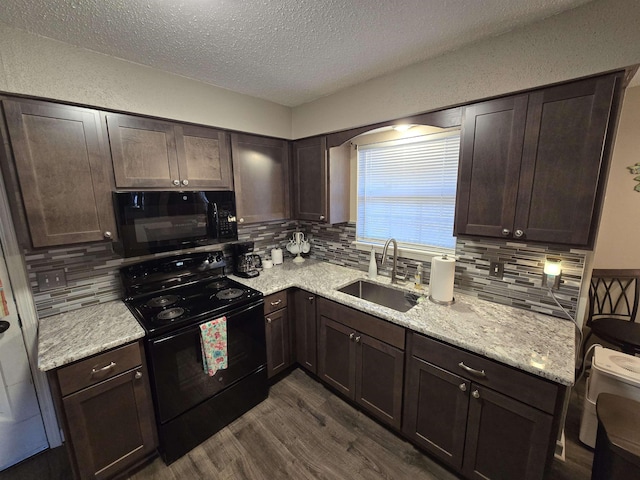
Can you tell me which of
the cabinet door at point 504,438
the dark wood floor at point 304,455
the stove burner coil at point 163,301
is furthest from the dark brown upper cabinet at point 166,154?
the cabinet door at point 504,438

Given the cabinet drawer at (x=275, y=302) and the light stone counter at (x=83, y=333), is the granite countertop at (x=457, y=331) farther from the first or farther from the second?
the cabinet drawer at (x=275, y=302)

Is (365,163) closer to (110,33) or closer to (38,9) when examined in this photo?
(110,33)

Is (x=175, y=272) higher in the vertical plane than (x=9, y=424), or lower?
higher

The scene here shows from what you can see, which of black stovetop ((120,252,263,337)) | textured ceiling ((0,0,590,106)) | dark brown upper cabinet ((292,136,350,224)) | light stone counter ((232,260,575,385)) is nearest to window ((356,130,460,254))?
dark brown upper cabinet ((292,136,350,224))

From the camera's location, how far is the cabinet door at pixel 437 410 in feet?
4.69

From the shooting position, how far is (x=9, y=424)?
1.65 m

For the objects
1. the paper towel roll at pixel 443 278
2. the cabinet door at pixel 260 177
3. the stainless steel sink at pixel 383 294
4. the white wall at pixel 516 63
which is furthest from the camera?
the cabinet door at pixel 260 177

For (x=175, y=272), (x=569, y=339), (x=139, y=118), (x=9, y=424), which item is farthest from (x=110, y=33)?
(x=569, y=339)

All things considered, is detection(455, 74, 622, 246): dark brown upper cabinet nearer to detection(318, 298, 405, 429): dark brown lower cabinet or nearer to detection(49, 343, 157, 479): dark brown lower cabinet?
detection(318, 298, 405, 429): dark brown lower cabinet

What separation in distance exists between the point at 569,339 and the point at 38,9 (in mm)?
2955

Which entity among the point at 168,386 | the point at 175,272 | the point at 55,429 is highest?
the point at 175,272

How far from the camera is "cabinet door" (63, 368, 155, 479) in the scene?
1.35 m

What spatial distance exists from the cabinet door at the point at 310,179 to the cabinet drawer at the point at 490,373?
4.50 ft

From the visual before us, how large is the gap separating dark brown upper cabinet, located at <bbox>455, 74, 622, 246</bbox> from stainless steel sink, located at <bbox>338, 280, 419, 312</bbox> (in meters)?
0.69
